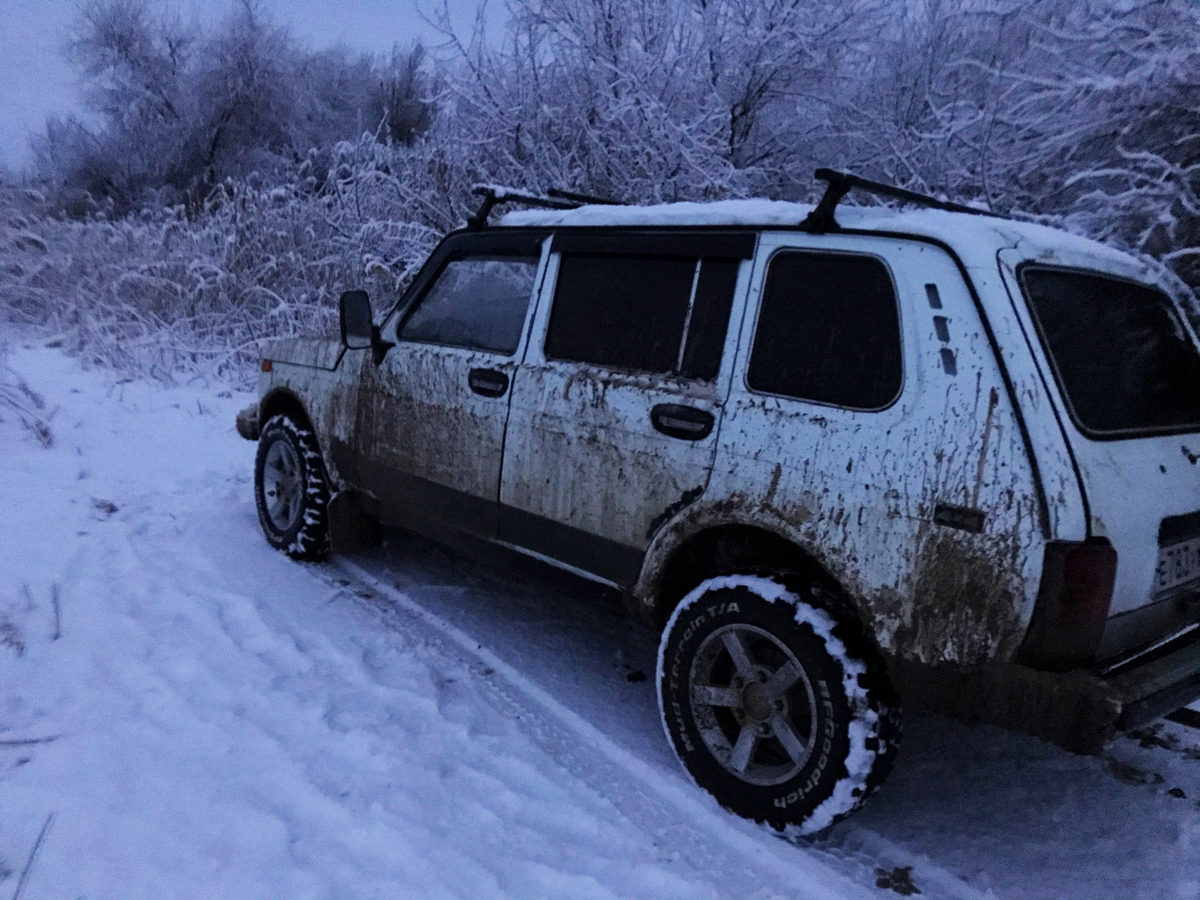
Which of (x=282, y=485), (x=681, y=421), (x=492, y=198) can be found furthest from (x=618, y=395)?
(x=282, y=485)

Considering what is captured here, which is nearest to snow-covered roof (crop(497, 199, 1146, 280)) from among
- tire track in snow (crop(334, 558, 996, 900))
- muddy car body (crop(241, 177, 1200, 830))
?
muddy car body (crop(241, 177, 1200, 830))

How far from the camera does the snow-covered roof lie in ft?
7.62

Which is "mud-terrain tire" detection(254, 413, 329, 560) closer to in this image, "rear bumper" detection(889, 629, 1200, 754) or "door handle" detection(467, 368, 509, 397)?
"door handle" detection(467, 368, 509, 397)

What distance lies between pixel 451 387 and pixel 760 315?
1.50 metres

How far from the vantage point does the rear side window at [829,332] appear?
2.38 meters

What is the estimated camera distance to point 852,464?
237 cm

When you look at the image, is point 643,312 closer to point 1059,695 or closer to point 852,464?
point 852,464

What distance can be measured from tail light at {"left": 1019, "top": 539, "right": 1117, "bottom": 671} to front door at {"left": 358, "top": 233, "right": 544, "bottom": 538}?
2.04 metres

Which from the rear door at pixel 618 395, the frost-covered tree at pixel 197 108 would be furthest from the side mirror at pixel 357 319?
the frost-covered tree at pixel 197 108

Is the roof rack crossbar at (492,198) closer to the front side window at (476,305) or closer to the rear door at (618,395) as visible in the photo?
the front side window at (476,305)

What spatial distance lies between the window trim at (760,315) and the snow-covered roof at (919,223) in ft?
0.27

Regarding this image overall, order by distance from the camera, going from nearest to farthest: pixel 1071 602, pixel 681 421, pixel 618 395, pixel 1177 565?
pixel 1071 602 < pixel 1177 565 < pixel 681 421 < pixel 618 395

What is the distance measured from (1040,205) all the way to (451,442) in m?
5.40

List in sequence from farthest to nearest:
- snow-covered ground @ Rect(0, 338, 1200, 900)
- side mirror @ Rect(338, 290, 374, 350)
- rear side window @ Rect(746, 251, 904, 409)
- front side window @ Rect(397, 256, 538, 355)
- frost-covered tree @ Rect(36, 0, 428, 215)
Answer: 1. frost-covered tree @ Rect(36, 0, 428, 215)
2. side mirror @ Rect(338, 290, 374, 350)
3. front side window @ Rect(397, 256, 538, 355)
4. rear side window @ Rect(746, 251, 904, 409)
5. snow-covered ground @ Rect(0, 338, 1200, 900)
